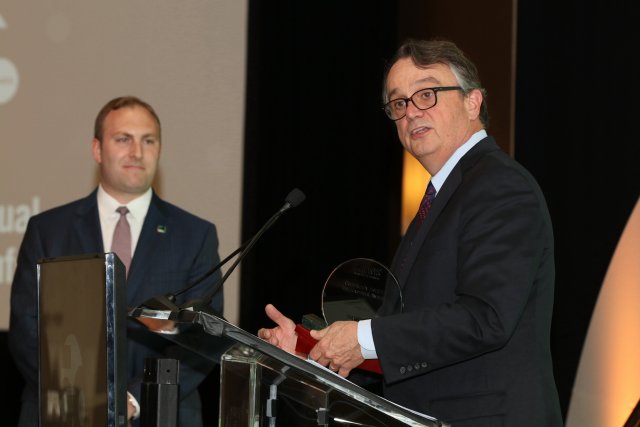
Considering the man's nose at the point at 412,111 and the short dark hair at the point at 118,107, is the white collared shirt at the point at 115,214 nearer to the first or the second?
the short dark hair at the point at 118,107

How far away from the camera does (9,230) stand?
466 centimetres

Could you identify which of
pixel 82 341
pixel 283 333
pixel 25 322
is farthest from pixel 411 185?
pixel 82 341

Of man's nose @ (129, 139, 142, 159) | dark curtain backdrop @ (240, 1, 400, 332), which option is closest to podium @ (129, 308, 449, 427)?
man's nose @ (129, 139, 142, 159)

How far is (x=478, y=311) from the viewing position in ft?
6.91

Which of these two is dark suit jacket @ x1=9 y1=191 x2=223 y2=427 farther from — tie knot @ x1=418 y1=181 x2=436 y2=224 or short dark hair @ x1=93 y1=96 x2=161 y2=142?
tie knot @ x1=418 y1=181 x2=436 y2=224

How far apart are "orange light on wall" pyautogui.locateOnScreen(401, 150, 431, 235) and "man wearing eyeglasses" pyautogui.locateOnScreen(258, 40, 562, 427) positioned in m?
2.83

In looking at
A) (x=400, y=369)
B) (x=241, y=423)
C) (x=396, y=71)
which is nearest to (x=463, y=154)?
(x=396, y=71)

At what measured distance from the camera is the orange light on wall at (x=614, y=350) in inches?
163

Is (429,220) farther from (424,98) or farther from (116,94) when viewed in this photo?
(116,94)

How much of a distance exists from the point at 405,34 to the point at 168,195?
160 centimetres

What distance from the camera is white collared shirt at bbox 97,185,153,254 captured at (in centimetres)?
393

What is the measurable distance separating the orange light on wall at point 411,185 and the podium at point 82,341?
11.5 feet

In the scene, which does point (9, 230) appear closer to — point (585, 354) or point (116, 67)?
point (116, 67)

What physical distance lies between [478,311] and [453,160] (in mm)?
581
